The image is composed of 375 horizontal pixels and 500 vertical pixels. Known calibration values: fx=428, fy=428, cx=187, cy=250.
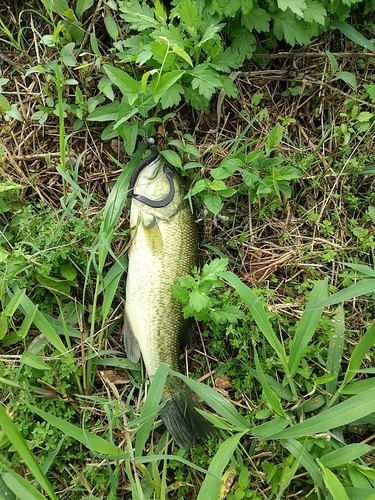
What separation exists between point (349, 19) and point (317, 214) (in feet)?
4.61

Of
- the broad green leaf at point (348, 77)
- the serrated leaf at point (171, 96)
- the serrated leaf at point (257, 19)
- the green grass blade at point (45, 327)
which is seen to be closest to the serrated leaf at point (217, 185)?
the serrated leaf at point (171, 96)

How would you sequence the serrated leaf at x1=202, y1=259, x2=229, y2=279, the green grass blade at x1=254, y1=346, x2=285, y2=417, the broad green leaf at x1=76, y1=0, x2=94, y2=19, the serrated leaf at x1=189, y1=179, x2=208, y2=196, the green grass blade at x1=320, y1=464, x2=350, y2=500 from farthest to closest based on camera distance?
the broad green leaf at x1=76, y1=0, x2=94, y2=19 → the serrated leaf at x1=189, y1=179, x2=208, y2=196 → the serrated leaf at x1=202, y1=259, x2=229, y2=279 → the green grass blade at x1=254, y1=346, x2=285, y2=417 → the green grass blade at x1=320, y1=464, x2=350, y2=500

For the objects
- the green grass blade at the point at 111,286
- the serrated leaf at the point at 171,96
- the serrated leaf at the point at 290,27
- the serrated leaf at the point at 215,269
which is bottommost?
the green grass blade at the point at 111,286

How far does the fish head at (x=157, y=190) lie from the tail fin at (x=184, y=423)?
3.84 feet

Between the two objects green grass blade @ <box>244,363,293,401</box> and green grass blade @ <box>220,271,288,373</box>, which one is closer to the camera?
green grass blade @ <box>220,271,288,373</box>

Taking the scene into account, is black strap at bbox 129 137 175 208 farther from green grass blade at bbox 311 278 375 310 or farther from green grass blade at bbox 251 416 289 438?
green grass blade at bbox 251 416 289 438

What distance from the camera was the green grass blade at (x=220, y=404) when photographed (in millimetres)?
2438

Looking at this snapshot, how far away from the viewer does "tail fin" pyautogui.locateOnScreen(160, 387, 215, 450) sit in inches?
101

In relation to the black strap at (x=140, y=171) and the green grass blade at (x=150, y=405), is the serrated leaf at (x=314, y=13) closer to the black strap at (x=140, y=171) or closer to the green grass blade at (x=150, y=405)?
the black strap at (x=140, y=171)

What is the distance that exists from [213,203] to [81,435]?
151 cm

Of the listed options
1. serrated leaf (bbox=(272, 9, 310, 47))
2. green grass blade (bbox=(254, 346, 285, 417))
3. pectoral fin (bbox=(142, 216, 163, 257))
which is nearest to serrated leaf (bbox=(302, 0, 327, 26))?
serrated leaf (bbox=(272, 9, 310, 47))

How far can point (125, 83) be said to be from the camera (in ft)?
8.25

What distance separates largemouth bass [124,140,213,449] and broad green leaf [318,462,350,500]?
0.67 metres

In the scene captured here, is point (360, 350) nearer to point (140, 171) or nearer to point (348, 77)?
point (140, 171)
